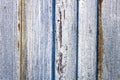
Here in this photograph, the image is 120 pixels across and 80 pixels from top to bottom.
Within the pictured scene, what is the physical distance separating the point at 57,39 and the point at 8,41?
21 centimetres

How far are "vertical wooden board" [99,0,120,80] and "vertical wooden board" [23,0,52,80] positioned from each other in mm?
235

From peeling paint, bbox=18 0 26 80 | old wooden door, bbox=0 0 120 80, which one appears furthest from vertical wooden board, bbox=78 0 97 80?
peeling paint, bbox=18 0 26 80

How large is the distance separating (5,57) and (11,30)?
0.12m

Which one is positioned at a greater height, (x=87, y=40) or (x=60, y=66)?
(x=87, y=40)

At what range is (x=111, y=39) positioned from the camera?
0.81 metres

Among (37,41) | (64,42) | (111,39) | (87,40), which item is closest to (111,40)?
(111,39)

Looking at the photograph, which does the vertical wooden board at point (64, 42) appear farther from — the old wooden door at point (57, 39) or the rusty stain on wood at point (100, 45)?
the rusty stain on wood at point (100, 45)

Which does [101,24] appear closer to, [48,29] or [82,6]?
[82,6]

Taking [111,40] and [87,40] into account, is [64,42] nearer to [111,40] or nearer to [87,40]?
[87,40]

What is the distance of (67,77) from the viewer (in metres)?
0.80

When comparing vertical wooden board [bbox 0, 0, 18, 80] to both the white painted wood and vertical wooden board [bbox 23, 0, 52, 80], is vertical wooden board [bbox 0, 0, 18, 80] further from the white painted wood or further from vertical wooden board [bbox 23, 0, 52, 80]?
the white painted wood

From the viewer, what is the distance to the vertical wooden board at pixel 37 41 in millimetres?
802

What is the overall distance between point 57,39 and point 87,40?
0.13 meters

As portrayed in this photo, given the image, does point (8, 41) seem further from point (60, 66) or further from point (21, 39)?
point (60, 66)
